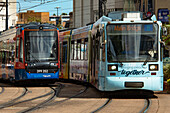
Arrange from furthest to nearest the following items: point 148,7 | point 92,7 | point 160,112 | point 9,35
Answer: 1. point 92,7
2. point 148,7
3. point 9,35
4. point 160,112

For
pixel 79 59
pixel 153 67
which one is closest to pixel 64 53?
pixel 79 59

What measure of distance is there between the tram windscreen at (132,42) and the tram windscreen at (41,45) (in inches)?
300

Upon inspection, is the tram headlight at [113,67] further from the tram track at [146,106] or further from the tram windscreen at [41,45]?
the tram windscreen at [41,45]

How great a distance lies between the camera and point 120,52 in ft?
55.2

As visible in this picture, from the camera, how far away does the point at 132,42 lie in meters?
16.8

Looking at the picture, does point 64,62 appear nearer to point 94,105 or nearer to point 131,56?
point 131,56

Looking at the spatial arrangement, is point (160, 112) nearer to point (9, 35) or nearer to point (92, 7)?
point (9, 35)

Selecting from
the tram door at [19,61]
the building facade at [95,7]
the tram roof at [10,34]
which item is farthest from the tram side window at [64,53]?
the building facade at [95,7]

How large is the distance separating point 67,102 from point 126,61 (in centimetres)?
261

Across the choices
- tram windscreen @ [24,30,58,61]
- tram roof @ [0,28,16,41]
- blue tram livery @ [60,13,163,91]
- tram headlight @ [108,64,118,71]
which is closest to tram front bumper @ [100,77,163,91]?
blue tram livery @ [60,13,163,91]

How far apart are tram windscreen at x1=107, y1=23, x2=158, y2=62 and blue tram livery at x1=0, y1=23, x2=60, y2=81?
7.58m

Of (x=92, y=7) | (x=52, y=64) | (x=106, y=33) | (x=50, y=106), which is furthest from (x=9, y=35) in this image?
(x=92, y=7)

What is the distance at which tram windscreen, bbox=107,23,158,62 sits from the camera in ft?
55.0

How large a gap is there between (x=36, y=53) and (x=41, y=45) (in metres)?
0.50
